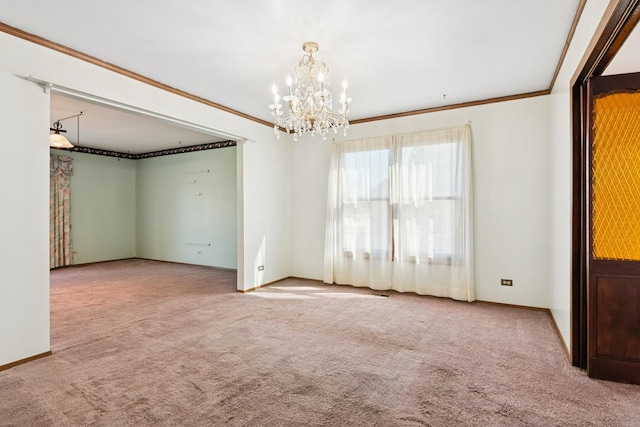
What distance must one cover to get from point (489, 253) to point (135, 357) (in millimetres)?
4257

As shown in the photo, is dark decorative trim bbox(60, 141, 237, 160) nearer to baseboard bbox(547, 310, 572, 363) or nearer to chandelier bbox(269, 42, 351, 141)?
chandelier bbox(269, 42, 351, 141)

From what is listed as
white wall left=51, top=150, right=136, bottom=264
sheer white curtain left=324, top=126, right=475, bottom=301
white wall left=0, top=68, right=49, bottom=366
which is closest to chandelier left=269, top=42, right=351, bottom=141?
sheer white curtain left=324, top=126, right=475, bottom=301

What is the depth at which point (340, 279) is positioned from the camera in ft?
17.9

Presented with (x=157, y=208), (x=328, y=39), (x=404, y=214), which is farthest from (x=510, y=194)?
(x=157, y=208)

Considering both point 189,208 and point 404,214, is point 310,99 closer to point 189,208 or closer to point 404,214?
point 404,214

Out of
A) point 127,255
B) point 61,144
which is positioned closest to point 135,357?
point 61,144

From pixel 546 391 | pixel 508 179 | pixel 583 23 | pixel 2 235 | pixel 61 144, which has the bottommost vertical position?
pixel 546 391

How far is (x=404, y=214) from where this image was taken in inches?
192

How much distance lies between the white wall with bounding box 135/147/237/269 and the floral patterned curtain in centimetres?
165

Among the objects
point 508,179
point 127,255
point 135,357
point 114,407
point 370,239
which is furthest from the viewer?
point 127,255

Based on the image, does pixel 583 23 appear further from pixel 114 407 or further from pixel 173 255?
pixel 173 255

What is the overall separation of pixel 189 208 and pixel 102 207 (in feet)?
7.61

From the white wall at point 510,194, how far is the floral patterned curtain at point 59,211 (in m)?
7.58

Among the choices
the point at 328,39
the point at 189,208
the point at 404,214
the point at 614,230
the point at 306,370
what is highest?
the point at 328,39
